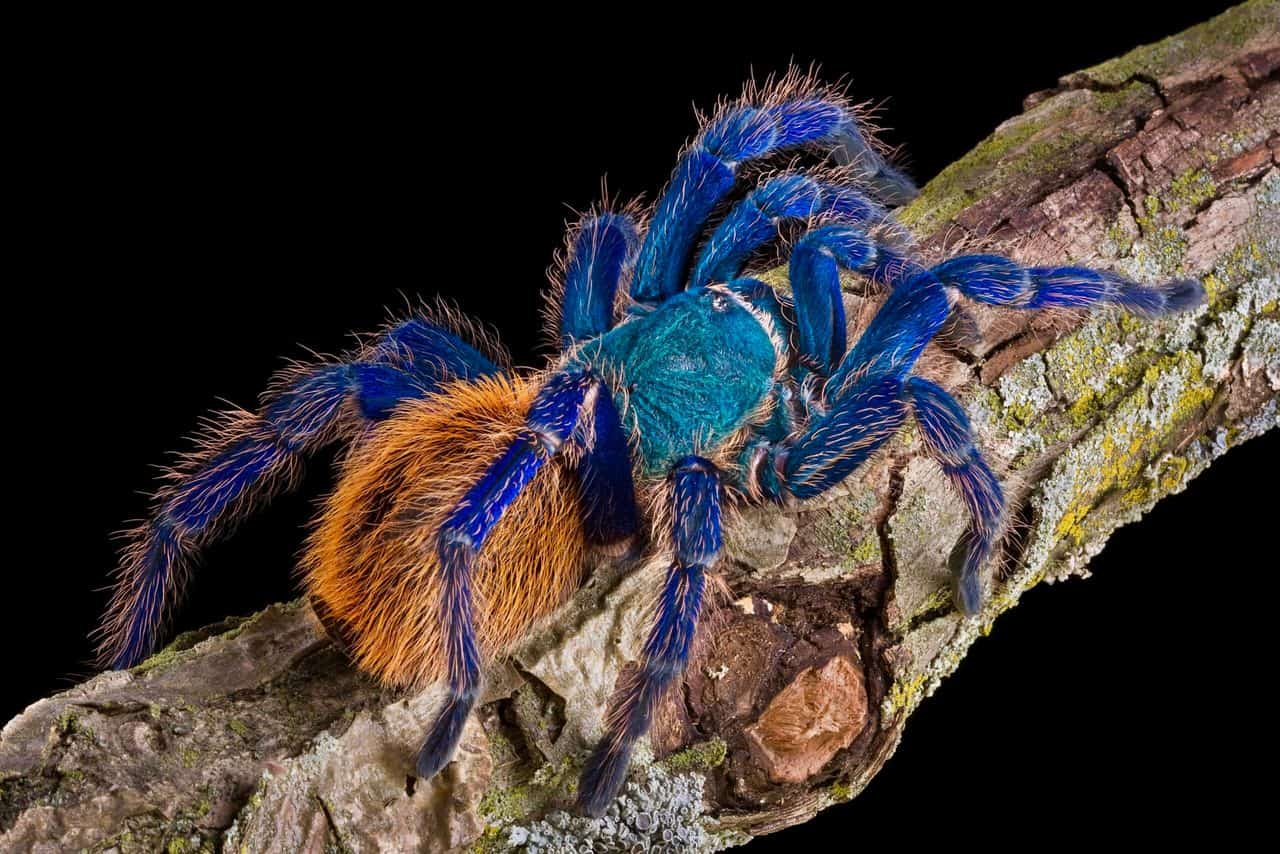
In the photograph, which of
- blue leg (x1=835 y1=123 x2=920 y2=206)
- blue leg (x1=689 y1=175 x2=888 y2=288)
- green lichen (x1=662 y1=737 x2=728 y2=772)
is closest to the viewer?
green lichen (x1=662 y1=737 x2=728 y2=772)

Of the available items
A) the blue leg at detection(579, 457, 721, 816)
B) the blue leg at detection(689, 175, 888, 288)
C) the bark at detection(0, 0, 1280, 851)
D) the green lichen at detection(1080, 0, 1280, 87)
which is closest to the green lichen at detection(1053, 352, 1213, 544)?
the bark at detection(0, 0, 1280, 851)

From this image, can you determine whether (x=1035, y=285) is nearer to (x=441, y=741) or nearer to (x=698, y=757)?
(x=698, y=757)

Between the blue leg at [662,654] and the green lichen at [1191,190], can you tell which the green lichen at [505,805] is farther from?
the green lichen at [1191,190]

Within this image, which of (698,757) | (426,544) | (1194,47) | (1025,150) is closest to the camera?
(426,544)

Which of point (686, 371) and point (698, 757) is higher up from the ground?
point (686, 371)

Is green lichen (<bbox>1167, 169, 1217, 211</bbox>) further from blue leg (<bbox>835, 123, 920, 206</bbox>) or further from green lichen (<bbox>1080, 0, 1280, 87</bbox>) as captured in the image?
blue leg (<bbox>835, 123, 920, 206</bbox>)

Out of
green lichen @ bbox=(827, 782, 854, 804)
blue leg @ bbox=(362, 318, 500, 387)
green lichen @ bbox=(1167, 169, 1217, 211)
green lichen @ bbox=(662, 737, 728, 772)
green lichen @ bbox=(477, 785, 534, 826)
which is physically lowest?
green lichen @ bbox=(827, 782, 854, 804)

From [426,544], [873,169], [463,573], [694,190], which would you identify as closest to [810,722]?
[463,573]
